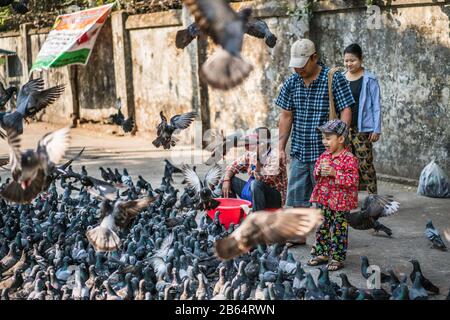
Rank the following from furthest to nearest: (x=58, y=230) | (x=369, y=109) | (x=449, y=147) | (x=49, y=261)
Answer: (x=449, y=147)
(x=369, y=109)
(x=58, y=230)
(x=49, y=261)

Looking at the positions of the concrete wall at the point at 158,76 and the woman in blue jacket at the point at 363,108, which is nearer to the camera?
the woman in blue jacket at the point at 363,108

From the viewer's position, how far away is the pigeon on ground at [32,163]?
5129mm

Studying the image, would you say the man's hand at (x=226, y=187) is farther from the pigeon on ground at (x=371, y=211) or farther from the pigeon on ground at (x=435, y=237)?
the pigeon on ground at (x=435, y=237)

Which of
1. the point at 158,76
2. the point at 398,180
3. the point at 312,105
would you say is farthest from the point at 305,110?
the point at 158,76

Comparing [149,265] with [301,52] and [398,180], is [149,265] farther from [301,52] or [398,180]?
[398,180]

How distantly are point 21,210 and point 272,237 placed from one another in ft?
13.5

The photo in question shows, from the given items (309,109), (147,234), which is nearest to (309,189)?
(309,109)

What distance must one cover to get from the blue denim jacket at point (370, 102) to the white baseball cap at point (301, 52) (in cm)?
155

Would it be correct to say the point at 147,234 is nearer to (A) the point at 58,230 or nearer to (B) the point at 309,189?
(A) the point at 58,230

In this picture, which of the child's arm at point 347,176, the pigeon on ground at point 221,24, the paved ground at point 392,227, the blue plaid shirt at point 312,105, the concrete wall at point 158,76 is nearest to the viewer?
the pigeon on ground at point 221,24

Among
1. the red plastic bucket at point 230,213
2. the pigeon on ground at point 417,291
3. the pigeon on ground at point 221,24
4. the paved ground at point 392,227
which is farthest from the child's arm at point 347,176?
the pigeon on ground at point 221,24

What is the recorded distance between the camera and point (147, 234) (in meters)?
6.69

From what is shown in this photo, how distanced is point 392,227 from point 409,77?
245 cm

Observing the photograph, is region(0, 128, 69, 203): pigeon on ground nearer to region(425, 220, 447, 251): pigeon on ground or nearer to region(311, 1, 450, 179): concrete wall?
region(425, 220, 447, 251): pigeon on ground
